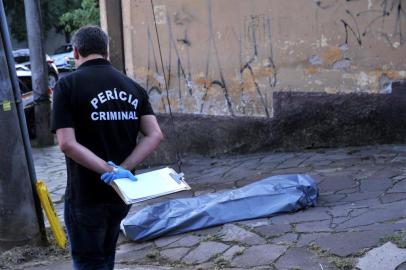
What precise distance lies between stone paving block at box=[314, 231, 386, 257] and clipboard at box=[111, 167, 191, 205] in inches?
62.5

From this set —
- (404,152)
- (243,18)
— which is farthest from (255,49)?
(404,152)

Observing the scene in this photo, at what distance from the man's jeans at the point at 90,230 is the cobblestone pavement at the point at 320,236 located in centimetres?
125

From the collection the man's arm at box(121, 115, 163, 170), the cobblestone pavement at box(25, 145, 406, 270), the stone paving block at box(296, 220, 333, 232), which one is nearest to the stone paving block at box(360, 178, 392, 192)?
the cobblestone pavement at box(25, 145, 406, 270)

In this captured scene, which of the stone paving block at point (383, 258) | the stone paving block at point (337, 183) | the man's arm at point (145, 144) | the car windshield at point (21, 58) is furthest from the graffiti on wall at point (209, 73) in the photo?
the car windshield at point (21, 58)

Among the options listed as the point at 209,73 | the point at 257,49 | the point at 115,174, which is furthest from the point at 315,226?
the point at 209,73

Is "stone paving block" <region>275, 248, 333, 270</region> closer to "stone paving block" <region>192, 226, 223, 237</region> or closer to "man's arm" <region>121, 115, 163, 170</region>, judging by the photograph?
"stone paving block" <region>192, 226, 223, 237</region>

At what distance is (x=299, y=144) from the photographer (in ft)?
25.6

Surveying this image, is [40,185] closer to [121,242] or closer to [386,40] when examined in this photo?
[121,242]

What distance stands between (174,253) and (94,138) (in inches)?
71.3

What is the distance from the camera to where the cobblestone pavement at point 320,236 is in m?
4.30

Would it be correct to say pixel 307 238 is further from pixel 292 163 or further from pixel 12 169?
pixel 292 163

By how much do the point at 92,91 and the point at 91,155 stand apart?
14.0 inches

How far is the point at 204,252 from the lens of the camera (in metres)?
4.74

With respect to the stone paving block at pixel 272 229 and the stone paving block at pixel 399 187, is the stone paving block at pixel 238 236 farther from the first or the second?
the stone paving block at pixel 399 187
